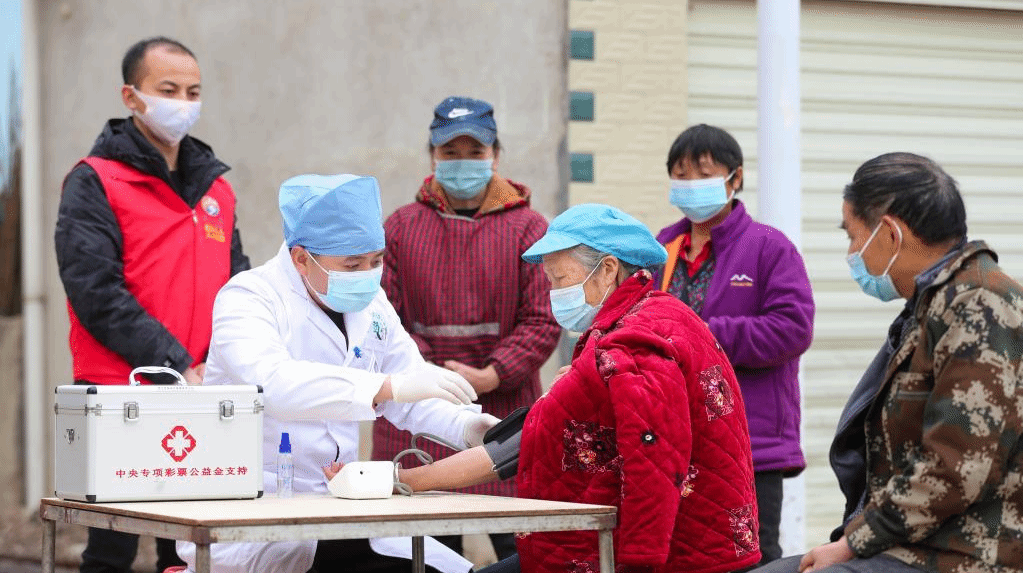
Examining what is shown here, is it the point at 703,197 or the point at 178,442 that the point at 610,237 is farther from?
the point at 703,197

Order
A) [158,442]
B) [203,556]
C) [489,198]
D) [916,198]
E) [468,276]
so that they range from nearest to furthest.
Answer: [203,556] → [916,198] → [158,442] → [468,276] → [489,198]

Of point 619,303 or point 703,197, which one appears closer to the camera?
point 619,303

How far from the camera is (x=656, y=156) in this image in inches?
274

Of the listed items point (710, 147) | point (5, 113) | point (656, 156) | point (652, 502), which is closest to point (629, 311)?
point (652, 502)

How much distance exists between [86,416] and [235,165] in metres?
3.80

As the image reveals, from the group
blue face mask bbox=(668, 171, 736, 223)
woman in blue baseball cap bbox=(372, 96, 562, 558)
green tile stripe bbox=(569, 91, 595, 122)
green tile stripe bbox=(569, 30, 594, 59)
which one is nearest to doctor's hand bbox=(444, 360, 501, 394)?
woman in blue baseball cap bbox=(372, 96, 562, 558)

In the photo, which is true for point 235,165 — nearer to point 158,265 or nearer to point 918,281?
point 158,265

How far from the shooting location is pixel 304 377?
3588mm

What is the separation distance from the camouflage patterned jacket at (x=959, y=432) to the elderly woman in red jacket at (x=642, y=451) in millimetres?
405

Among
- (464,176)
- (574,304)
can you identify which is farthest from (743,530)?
(464,176)

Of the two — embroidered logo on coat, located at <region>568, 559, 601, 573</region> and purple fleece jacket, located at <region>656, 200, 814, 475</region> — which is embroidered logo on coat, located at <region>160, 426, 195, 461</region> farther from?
purple fleece jacket, located at <region>656, 200, 814, 475</region>

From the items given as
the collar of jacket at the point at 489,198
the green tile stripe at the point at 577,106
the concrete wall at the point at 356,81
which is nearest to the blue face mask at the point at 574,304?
the collar of jacket at the point at 489,198

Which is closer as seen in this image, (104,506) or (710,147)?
(104,506)

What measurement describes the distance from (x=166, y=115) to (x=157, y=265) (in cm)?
50
